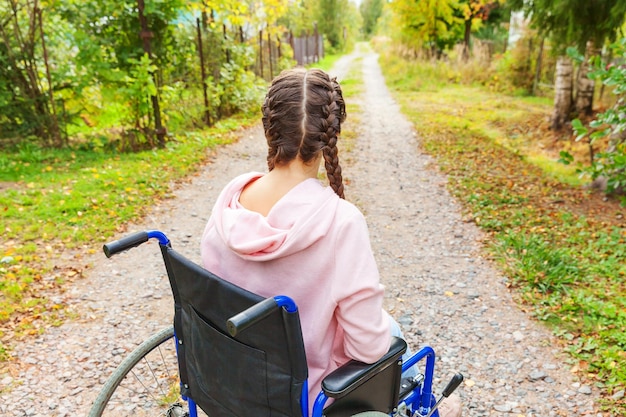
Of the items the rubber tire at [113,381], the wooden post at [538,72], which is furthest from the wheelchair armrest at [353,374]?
the wooden post at [538,72]

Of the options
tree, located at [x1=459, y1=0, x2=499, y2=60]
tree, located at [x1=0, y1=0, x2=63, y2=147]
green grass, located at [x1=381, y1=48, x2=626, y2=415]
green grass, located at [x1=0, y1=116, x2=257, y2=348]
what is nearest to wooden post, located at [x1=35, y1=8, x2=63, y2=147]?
tree, located at [x1=0, y1=0, x2=63, y2=147]

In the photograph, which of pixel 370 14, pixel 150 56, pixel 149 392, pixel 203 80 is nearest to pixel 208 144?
pixel 150 56

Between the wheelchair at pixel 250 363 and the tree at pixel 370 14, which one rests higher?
the tree at pixel 370 14

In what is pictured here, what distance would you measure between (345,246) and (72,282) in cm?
312

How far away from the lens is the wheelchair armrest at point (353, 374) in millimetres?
1354

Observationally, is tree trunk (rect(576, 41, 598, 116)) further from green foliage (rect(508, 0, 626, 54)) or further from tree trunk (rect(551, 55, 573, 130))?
green foliage (rect(508, 0, 626, 54))

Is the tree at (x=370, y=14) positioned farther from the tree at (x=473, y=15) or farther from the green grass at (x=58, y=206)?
the green grass at (x=58, y=206)

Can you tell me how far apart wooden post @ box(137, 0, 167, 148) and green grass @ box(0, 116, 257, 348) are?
0.21 m

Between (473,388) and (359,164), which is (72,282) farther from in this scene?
(359,164)

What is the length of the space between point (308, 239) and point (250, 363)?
16.4 inches

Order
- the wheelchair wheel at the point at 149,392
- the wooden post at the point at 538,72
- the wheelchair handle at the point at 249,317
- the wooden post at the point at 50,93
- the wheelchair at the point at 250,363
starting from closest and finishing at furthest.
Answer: the wheelchair handle at the point at 249,317
the wheelchair at the point at 250,363
the wheelchair wheel at the point at 149,392
the wooden post at the point at 50,93
the wooden post at the point at 538,72

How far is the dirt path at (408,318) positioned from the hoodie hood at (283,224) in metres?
1.79

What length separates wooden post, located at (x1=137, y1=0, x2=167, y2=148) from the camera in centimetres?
678

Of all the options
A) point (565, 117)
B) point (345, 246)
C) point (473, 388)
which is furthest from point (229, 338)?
point (565, 117)
